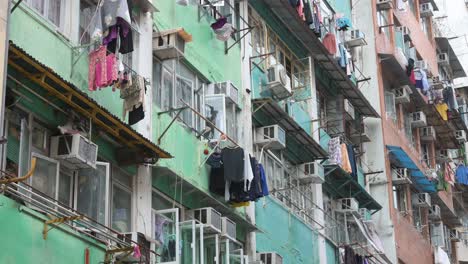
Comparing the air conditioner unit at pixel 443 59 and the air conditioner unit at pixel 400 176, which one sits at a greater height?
the air conditioner unit at pixel 443 59

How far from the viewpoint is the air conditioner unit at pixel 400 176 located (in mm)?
27016

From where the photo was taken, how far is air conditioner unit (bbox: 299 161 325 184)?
20203 millimetres

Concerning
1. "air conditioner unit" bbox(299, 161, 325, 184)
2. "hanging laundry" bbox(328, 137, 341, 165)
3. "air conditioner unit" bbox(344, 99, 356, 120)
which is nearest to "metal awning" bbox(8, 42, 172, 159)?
"air conditioner unit" bbox(299, 161, 325, 184)

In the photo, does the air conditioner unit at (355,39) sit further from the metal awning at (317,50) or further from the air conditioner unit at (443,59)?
the air conditioner unit at (443,59)

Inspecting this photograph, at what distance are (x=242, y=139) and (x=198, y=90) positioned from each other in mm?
1671

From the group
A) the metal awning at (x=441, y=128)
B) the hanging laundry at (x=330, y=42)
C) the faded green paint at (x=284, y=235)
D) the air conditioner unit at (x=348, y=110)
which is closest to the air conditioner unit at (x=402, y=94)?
the metal awning at (x=441, y=128)

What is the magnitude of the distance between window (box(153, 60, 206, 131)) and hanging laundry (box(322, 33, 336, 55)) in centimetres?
700

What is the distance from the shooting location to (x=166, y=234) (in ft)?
44.4

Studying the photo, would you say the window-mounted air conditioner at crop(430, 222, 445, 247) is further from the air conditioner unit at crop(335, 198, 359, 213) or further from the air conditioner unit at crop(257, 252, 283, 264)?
the air conditioner unit at crop(257, 252, 283, 264)

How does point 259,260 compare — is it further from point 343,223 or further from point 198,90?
point 343,223

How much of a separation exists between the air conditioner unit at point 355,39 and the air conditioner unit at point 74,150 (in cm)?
1501

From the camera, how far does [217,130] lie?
15.4m

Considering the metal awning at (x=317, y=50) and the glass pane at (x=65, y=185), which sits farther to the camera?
the metal awning at (x=317, y=50)

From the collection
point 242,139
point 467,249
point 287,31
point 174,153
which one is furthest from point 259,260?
point 467,249
